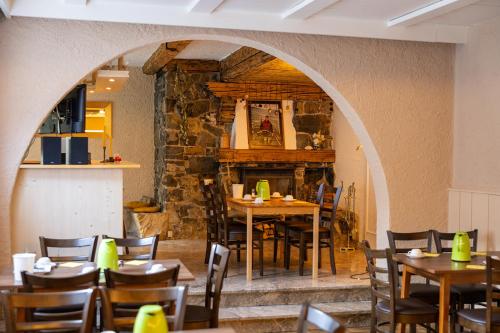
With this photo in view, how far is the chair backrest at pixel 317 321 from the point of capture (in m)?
2.69

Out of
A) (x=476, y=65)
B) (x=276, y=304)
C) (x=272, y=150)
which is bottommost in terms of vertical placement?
(x=276, y=304)

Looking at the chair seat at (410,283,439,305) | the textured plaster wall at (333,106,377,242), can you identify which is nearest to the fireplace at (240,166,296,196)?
the textured plaster wall at (333,106,377,242)

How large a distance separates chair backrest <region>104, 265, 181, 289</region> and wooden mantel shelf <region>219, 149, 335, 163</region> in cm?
652

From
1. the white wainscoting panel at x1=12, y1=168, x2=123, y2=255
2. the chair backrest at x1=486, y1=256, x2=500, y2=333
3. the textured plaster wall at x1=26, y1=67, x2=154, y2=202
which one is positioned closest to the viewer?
the chair backrest at x1=486, y1=256, x2=500, y2=333

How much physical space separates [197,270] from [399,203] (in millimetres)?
2340

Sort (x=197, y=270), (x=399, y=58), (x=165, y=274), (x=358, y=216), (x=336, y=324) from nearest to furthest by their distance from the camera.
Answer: (x=336, y=324) → (x=165, y=274) → (x=399, y=58) → (x=197, y=270) → (x=358, y=216)

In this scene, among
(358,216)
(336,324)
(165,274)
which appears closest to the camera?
(336,324)

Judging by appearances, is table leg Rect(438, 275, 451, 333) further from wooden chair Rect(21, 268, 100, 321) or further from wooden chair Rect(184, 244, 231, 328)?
wooden chair Rect(21, 268, 100, 321)

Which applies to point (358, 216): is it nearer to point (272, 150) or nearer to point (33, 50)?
point (272, 150)

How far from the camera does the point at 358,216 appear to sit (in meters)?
9.93

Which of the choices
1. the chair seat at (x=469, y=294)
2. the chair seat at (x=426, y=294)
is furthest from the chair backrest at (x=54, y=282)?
the chair seat at (x=469, y=294)

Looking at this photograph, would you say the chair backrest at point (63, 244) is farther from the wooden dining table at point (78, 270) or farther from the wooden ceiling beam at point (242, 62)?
the wooden ceiling beam at point (242, 62)

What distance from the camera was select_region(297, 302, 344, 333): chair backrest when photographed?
106 inches

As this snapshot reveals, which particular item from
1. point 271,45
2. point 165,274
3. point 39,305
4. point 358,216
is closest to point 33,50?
point 271,45
